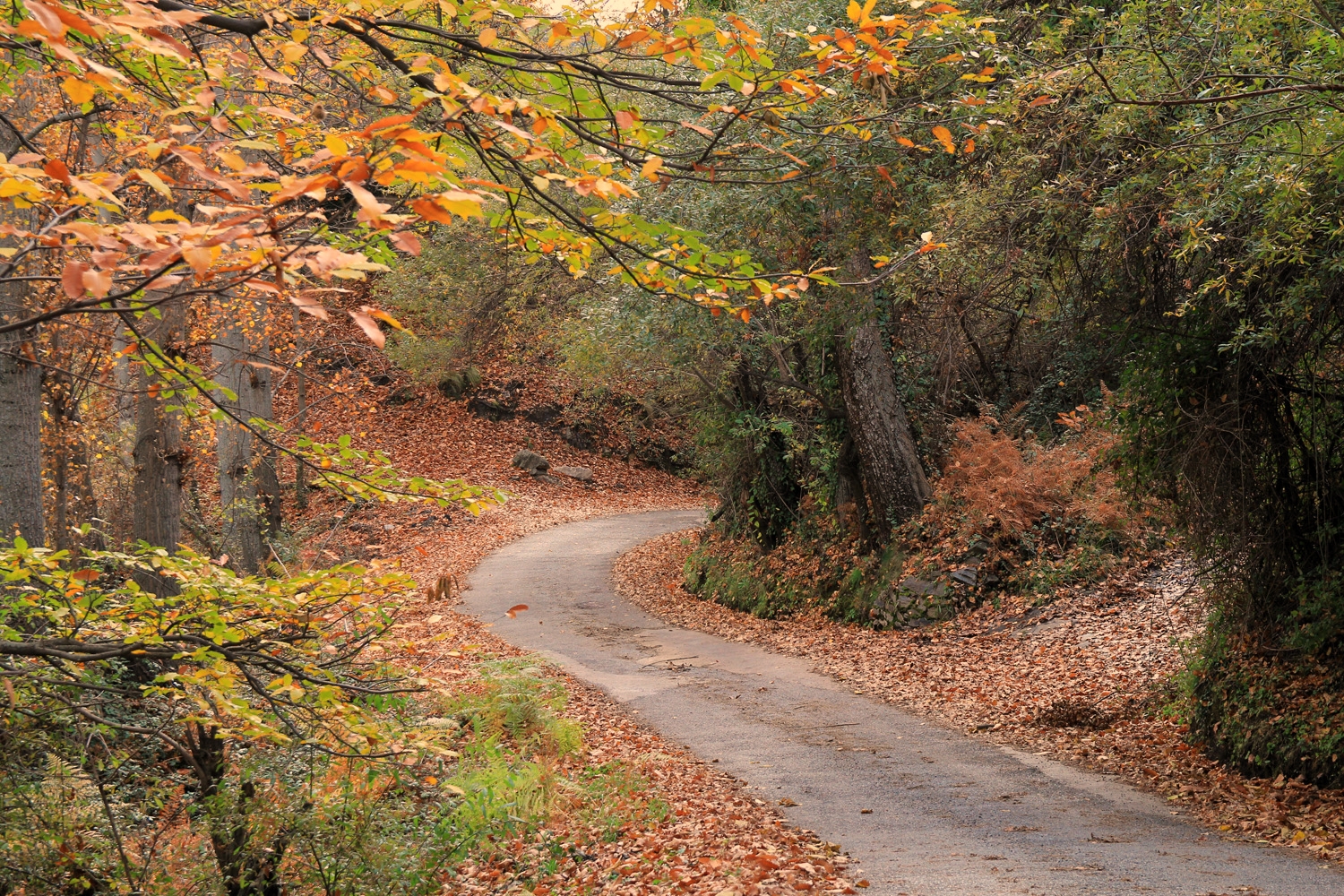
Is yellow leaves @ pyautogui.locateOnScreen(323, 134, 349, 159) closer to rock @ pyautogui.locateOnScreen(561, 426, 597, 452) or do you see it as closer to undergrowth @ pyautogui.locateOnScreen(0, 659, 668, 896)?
undergrowth @ pyautogui.locateOnScreen(0, 659, 668, 896)

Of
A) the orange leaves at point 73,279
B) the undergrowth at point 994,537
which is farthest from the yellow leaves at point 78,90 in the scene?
the undergrowth at point 994,537

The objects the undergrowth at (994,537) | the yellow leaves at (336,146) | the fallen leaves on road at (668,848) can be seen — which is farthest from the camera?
the undergrowth at (994,537)

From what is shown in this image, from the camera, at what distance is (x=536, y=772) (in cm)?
772

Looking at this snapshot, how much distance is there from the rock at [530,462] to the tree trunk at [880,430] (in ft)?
52.6

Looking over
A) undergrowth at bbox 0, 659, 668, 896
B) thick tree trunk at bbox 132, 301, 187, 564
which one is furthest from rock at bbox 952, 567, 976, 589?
thick tree trunk at bbox 132, 301, 187, 564

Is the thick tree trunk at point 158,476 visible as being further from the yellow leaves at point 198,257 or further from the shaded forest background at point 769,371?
the yellow leaves at point 198,257

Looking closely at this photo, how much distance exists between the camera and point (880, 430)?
1373 cm

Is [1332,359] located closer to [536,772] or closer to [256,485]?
[536,772]

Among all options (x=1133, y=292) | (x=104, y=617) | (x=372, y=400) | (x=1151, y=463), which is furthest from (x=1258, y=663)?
(x=372, y=400)

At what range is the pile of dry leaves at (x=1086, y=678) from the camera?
21.7 feet

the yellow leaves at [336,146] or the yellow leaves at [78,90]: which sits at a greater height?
the yellow leaves at [78,90]

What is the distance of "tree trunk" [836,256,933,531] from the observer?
13.6m

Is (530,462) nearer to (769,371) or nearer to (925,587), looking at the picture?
(769,371)

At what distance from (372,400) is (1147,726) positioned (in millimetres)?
24996
